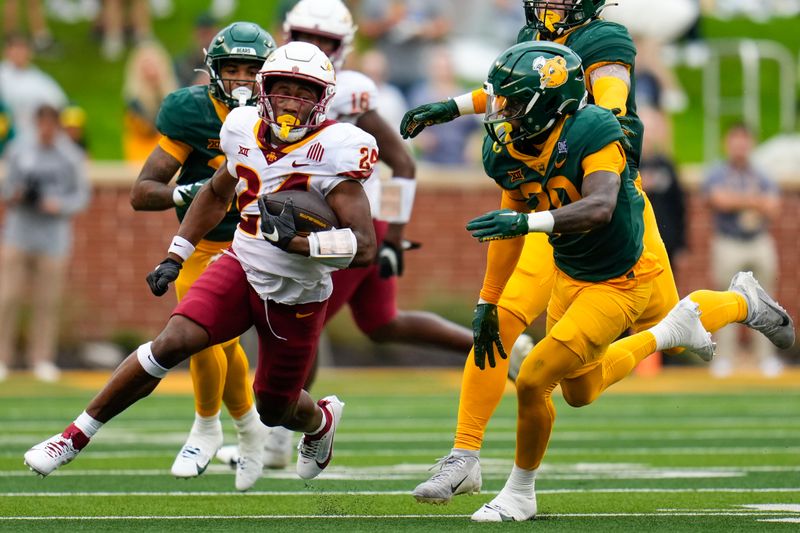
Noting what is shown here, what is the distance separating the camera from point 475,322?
5.95 m

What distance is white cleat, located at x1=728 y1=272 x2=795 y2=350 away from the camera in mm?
6461

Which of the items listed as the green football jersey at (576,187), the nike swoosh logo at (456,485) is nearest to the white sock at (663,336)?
the green football jersey at (576,187)

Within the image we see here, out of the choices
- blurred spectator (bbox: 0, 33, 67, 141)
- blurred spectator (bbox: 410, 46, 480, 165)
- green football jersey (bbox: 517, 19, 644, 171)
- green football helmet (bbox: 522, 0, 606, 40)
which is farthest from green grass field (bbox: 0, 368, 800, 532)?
blurred spectator (bbox: 410, 46, 480, 165)

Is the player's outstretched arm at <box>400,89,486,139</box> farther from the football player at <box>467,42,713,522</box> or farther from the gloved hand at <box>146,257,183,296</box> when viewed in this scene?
the gloved hand at <box>146,257,183,296</box>

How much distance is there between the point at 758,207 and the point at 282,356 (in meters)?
7.80

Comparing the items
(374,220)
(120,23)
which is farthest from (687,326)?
(120,23)

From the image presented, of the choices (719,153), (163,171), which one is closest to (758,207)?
(719,153)

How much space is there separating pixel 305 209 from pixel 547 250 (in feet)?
3.57

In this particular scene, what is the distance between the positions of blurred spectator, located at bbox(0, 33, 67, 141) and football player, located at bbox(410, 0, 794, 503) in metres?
7.94

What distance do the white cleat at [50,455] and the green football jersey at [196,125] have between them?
133 centimetres

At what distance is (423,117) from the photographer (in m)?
6.01

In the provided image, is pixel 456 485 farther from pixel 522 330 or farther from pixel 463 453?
pixel 522 330

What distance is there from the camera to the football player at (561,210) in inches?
215

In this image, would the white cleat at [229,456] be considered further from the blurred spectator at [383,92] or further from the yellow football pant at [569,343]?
the blurred spectator at [383,92]
